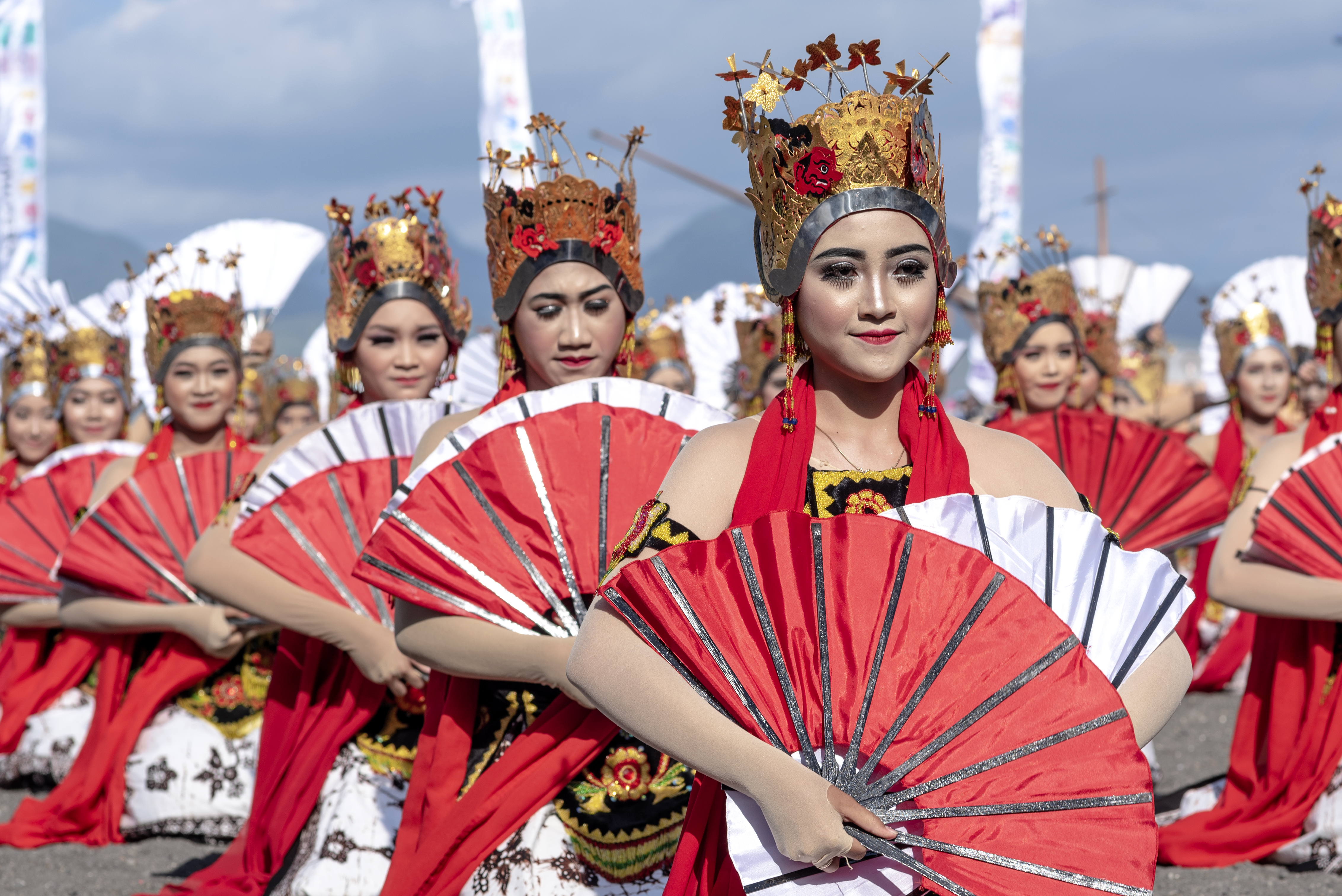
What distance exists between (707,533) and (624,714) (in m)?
0.40

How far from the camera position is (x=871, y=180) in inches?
104

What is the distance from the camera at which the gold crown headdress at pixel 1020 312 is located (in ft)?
24.0

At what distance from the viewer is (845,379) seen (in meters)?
2.79

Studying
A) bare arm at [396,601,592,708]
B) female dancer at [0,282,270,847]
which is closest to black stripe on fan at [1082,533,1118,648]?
bare arm at [396,601,592,708]

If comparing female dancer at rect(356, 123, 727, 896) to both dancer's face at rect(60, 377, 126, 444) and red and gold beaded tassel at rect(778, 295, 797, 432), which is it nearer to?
red and gold beaded tassel at rect(778, 295, 797, 432)

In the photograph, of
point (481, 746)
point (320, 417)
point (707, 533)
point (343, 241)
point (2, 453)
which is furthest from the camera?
point (320, 417)

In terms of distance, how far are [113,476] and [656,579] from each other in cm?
520

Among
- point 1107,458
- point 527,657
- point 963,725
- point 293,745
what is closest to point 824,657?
point 963,725

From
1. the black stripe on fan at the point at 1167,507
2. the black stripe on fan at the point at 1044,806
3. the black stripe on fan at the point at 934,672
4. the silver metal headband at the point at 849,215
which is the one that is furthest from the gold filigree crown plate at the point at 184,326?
the black stripe on fan at the point at 1044,806

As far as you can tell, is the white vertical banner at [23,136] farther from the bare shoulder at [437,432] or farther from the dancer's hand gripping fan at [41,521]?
the bare shoulder at [437,432]

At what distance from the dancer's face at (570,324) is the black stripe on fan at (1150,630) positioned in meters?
1.97

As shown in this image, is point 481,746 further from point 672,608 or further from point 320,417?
point 320,417

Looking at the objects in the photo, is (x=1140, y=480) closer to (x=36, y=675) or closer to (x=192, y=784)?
(x=192, y=784)

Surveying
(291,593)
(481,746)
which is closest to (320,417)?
(291,593)
